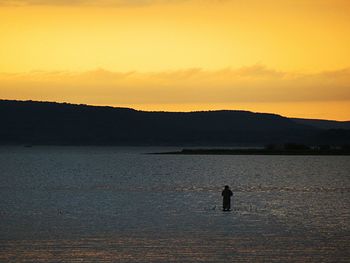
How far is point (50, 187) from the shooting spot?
73.4 m

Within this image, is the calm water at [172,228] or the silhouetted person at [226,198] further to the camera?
the silhouetted person at [226,198]

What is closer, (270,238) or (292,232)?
(270,238)

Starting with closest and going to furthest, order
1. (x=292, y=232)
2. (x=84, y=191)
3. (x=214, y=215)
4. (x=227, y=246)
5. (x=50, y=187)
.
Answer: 1. (x=227, y=246)
2. (x=292, y=232)
3. (x=214, y=215)
4. (x=84, y=191)
5. (x=50, y=187)

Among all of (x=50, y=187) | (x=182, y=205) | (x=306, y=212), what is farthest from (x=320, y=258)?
(x=50, y=187)

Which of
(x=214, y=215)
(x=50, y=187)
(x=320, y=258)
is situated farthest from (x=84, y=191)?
(x=320, y=258)

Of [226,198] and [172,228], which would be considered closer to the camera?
[172,228]

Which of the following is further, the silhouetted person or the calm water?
the silhouetted person

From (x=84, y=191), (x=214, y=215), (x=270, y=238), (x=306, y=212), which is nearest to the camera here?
(x=270, y=238)

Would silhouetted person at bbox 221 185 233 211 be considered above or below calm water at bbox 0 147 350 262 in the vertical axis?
above

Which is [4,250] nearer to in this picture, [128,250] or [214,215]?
[128,250]

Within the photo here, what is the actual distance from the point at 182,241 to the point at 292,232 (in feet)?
20.2

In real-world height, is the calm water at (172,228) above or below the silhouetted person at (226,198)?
below

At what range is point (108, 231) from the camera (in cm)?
3512

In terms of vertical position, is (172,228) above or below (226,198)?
below
